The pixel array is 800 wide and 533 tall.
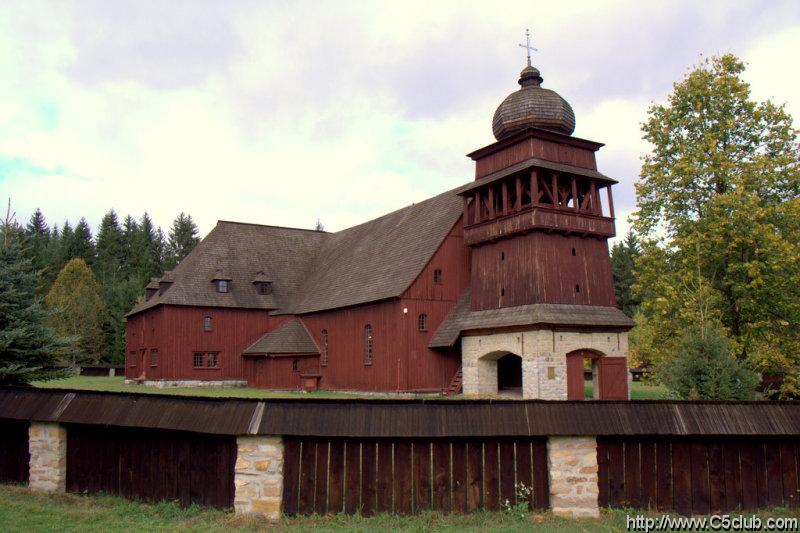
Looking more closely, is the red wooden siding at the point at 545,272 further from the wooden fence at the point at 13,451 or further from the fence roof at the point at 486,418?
the wooden fence at the point at 13,451

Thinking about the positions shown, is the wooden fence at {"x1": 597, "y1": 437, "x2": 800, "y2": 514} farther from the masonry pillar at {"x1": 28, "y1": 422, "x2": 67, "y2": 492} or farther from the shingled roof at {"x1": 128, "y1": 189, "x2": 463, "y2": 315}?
the shingled roof at {"x1": 128, "y1": 189, "x2": 463, "y2": 315}

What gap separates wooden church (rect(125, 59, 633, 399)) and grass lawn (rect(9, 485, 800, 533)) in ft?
52.3

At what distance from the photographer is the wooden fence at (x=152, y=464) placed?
1091cm

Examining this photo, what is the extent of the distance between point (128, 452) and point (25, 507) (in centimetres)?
177

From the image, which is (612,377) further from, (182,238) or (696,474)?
(182,238)

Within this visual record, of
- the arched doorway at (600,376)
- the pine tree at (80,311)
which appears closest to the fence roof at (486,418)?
the arched doorway at (600,376)

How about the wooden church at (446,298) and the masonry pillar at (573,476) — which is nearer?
the masonry pillar at (573,476)

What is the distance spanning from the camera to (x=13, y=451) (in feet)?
43.4

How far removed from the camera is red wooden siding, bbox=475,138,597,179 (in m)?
28.7

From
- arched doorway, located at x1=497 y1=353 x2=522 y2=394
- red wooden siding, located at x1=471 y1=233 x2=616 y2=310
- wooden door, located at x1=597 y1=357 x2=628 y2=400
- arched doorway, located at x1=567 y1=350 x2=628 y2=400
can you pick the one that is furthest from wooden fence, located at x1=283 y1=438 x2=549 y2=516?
arched doorway, located at x1=497 y1=353 x2=522 y2=394

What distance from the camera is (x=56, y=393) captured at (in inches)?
502

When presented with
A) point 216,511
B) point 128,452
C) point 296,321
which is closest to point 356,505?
point 216,511

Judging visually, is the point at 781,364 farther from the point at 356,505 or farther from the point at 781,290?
the point at 356,505

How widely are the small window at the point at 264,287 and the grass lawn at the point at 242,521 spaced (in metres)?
31.1
